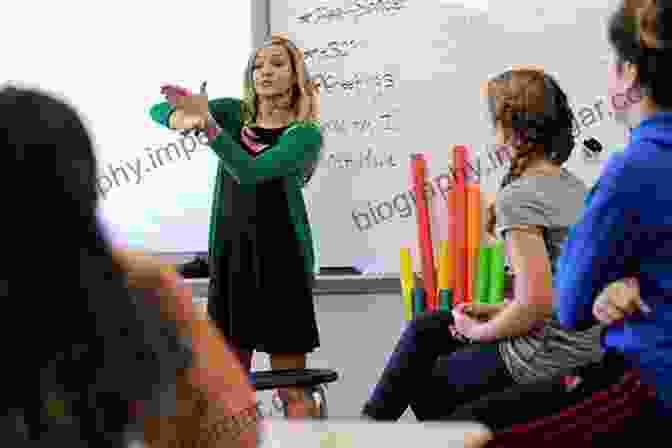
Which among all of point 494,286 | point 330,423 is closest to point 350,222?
point 494,286

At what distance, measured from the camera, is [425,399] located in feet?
6.28

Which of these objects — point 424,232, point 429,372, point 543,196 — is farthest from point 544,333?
point 424,232

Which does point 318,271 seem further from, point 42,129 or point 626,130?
point 42,129

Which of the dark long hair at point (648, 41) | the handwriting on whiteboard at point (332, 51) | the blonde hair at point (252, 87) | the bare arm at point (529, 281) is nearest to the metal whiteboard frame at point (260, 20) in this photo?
the handwriting on whiteboard at point (332, 51)

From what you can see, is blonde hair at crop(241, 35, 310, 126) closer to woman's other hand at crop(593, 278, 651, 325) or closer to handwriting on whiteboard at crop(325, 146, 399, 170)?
handwriting on whiteboard at crop(325, 146, 399, 170)

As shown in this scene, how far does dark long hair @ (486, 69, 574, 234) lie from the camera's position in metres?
1.80

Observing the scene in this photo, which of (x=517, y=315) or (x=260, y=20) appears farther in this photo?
(x=260, y=20)

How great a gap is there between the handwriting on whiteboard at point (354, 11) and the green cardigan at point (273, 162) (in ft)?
2.41

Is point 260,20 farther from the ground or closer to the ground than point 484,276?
farther from the ground

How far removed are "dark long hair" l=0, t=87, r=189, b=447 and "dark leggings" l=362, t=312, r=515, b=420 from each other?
1145 millimetres

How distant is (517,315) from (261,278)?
77 centimetres

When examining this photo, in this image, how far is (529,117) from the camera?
5.90 feet

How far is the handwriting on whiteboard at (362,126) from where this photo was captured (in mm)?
2961

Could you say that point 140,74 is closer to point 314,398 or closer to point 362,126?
point 362,126
